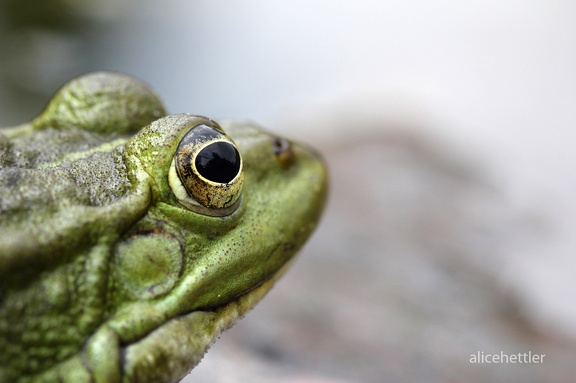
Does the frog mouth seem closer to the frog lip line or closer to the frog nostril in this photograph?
the frog lip line

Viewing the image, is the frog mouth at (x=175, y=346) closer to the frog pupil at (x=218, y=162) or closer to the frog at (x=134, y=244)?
the frog at (x=134, y=244)

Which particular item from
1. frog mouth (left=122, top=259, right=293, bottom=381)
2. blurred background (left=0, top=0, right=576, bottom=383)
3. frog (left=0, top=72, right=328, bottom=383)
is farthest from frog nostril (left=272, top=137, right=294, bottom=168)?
blurred background (left=0, top=0, right=576, bottom=383)

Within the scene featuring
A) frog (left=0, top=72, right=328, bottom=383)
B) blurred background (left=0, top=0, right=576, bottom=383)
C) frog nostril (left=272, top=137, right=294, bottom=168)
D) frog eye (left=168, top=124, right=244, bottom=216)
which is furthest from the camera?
blurred background (left=0, top=0, right=576, bottom=383)

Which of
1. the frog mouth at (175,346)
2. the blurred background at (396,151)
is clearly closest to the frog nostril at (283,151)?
the frog mouth at (175,346)

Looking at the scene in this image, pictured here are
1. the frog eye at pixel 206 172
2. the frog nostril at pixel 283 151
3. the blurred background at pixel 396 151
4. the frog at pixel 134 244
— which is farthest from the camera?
the blurred background at pixel 396 151

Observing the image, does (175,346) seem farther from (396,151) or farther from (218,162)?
(396,151)

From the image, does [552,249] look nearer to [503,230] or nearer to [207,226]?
[503,230]

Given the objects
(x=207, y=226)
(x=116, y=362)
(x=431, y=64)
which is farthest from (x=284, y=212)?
(x=431, y=64)
